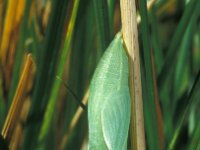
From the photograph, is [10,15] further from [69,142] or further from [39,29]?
[69,142]

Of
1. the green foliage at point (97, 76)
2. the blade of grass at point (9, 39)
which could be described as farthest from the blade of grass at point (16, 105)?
the blade of grass at point (9, 39)

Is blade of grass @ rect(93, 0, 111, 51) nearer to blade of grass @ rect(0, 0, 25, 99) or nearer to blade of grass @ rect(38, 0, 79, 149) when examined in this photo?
blade of grass @ rect(38, 0, 79, 149)

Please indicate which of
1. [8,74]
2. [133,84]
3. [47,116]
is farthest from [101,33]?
[8,74]

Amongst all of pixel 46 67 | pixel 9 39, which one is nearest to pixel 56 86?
pixel 46 67

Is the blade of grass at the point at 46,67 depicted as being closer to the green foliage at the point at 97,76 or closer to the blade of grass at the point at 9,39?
the green foliage at the point at 97,76

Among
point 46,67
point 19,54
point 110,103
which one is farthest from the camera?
point 19,54

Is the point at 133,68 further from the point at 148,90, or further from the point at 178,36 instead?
the point at 178,36
